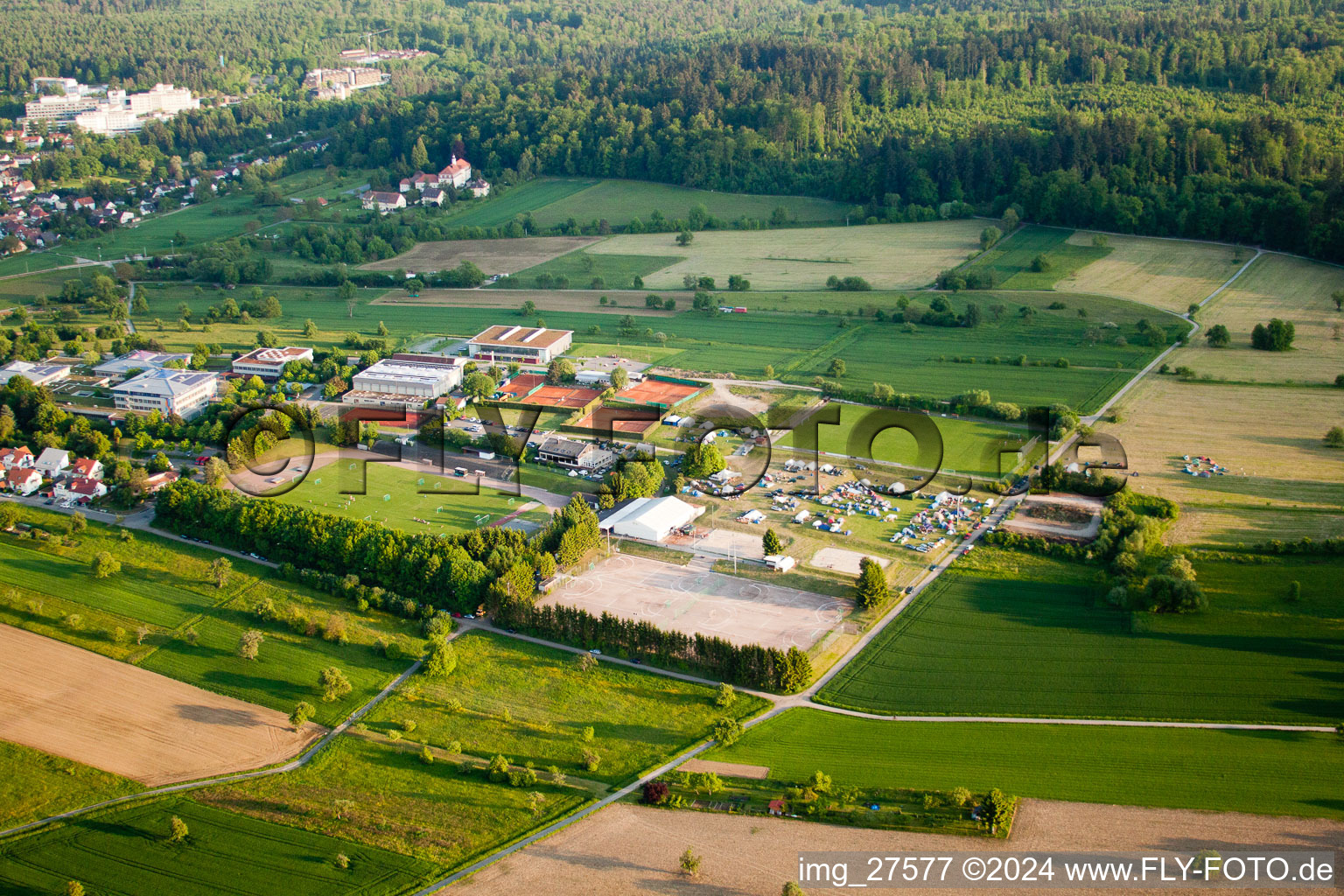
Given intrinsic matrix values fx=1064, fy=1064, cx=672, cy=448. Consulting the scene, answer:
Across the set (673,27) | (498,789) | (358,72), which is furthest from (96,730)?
(673,27)

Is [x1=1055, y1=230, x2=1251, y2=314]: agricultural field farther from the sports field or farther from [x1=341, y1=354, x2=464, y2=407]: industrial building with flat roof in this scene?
[x1=341, y1=354, x2=464, y2=407]: industrial building with flat roof

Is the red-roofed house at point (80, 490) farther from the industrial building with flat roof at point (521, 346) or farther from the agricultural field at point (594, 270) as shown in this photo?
the agricultural field at point (594, 270)

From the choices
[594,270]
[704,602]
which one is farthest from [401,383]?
[704,602]

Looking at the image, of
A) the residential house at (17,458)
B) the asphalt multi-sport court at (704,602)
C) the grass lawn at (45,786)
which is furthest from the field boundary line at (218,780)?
the residential house at (17,458)

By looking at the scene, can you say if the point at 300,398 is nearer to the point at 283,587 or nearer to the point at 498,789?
the point at 283,587

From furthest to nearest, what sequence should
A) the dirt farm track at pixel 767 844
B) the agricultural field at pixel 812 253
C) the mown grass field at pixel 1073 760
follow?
the agricultural field at pixel 812 253 < the mown grass field at pixel 1073 760 < the dirt farm track at pixel 767 844

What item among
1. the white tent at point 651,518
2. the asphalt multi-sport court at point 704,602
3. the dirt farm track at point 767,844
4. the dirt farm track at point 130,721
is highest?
the white tent at point 651,518

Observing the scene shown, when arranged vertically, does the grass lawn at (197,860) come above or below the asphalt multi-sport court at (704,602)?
below
